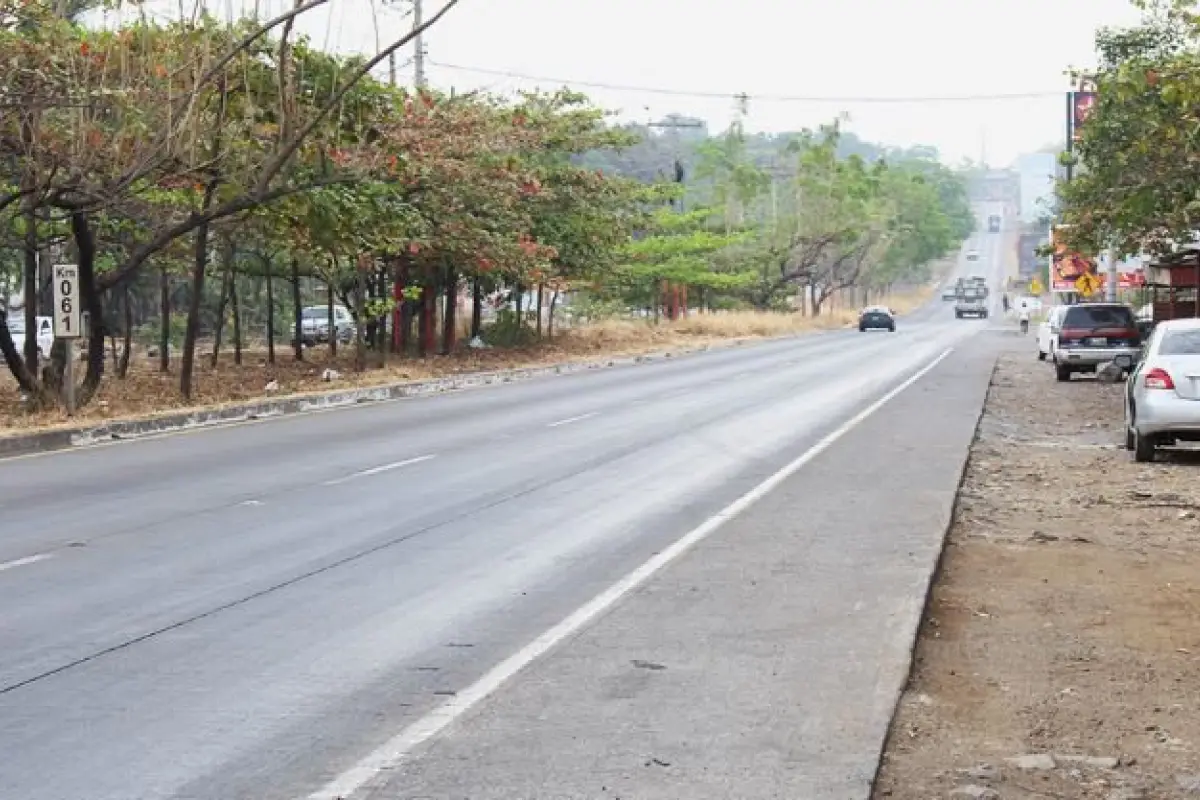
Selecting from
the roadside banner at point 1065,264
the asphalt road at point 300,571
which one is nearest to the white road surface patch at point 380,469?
the asphalt road at point 300,571

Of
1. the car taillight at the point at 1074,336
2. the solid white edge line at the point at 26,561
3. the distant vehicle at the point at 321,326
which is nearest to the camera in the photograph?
the solid white edge line at the point at 26,561

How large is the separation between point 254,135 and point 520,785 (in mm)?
21621

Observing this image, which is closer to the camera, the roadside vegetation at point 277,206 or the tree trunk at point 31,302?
the roadside vegetation at point 277,206

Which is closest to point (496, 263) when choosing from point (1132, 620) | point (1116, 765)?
point (1132, 620)

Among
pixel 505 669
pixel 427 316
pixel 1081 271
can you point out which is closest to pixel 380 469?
pixel 505 669

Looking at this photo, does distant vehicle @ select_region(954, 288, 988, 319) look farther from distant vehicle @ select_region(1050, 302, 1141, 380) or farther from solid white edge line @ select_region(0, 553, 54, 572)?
solid white edge line @ select_region(0, 553, 54, 572)

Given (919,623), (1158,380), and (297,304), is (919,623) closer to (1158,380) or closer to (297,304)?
(1158,380)

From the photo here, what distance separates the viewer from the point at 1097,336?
37.4 metres

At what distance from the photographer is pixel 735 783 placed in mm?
6023

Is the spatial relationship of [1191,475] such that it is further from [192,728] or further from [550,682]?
[192,728]

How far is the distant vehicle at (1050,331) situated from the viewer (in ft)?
132

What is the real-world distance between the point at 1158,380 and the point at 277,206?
50.9 ft

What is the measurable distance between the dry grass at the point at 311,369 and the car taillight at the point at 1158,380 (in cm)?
1318

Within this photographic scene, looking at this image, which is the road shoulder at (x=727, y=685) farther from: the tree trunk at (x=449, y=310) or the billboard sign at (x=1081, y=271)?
the tree trunk at (x=449, y=310)
